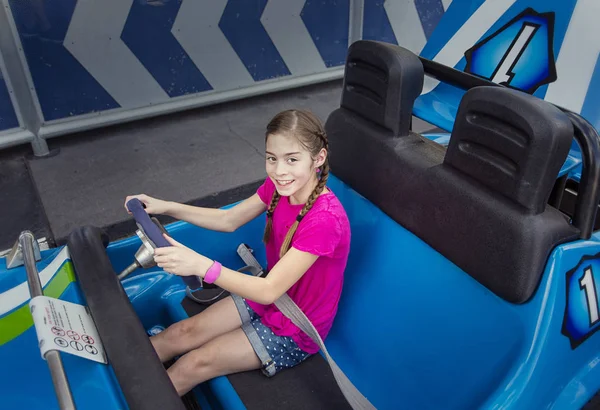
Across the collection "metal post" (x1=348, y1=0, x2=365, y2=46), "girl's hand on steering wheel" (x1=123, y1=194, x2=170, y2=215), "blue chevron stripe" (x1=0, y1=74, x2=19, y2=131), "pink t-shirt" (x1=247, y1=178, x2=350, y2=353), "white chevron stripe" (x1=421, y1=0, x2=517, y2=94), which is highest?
"metal post" (x1=348, y1=0, x2=365, y2=46)

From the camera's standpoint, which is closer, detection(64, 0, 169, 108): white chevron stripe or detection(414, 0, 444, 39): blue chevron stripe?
detection(64, 0, 169, 108): white chevron stripe

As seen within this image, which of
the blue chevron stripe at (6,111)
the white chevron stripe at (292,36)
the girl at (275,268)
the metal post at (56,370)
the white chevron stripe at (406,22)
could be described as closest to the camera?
the metal post at (56,370)

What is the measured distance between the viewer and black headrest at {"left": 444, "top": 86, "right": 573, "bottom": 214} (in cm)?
77

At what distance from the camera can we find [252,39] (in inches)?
115

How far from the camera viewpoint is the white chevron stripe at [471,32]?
4.48ft

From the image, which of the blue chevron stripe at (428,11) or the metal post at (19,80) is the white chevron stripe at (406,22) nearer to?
the blue chevron stripe at (428,11)

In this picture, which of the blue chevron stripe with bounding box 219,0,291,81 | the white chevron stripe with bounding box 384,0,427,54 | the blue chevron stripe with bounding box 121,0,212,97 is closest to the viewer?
the blue chevron stripe with bounding box 121,0,212,97

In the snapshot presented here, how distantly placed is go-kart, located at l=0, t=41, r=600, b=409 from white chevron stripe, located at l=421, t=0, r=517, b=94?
37 centimetres

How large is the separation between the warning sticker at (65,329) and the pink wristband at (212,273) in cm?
21

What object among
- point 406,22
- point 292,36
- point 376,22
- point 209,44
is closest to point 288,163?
point 209,44

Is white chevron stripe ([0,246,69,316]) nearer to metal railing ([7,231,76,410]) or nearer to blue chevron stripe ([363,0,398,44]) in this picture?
metal railing ([7,231,76,410])

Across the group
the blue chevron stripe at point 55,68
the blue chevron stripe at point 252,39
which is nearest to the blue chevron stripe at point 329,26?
the blue chevron stripe at point 252,39

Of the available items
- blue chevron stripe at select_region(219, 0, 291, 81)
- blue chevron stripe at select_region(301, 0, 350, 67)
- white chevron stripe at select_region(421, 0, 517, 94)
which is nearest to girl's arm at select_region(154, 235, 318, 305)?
white chevron stripe at select_region(421, 0, 517, 94)

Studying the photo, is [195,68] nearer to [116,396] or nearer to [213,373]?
[213,373]
